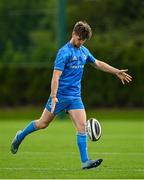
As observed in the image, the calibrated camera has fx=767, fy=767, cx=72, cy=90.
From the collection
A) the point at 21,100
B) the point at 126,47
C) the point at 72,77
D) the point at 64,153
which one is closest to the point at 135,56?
the point at 126,47

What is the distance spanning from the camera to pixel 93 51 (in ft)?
103

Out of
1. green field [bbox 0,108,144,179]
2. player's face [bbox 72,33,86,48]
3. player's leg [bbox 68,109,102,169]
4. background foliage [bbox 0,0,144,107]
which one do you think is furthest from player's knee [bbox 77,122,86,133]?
background foliage [bbox 0,0,144,107]

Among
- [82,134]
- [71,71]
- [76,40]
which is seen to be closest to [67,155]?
[82,134]

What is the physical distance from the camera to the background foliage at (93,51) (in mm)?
→ 28031

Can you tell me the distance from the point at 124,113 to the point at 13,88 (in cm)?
476

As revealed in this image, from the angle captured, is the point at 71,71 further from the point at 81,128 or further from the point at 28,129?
the point at 28,129

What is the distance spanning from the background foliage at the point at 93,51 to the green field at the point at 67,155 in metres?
7.07

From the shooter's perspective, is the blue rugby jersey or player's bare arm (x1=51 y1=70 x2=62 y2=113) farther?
the blue rugby jersey

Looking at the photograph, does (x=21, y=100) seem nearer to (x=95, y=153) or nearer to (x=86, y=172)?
(x=95, y=153)

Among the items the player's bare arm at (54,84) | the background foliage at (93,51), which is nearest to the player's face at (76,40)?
the player's bare arm at (54,84)

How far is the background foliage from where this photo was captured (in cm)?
2803

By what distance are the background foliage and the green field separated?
278 inches

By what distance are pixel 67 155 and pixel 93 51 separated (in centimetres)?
1842

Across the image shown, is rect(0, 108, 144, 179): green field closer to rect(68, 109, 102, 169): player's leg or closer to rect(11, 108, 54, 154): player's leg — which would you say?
rect(68, 109, 102, 169): player's leg
